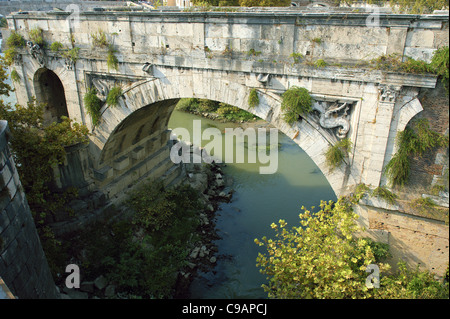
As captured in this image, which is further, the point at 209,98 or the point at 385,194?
the point at 209,98

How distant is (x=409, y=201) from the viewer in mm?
6113

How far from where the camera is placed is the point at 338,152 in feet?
20.7

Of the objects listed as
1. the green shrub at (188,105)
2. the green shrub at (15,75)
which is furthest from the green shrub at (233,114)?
the green shrub at (15,75)

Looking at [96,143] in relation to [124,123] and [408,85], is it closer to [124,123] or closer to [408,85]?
[124,123]

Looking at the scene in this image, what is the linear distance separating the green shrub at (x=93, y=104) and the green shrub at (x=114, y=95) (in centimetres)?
49

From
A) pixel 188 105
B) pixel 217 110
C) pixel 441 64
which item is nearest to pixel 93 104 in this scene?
pixel 441 64

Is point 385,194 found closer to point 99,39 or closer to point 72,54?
point 99,39

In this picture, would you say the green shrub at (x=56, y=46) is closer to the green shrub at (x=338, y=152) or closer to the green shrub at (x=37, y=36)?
the green shrub at (x=37, y=36)

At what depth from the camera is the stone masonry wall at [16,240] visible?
4.71 metres

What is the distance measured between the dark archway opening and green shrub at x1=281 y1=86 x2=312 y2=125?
6.91m

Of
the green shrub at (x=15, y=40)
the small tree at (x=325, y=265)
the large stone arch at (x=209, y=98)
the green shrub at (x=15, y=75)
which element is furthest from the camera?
the green shrub at (x=15, y=75)

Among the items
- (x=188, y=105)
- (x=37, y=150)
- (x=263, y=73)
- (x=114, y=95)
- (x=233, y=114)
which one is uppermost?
(x=263, y=73)

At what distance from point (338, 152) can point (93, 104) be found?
6037 millimetres

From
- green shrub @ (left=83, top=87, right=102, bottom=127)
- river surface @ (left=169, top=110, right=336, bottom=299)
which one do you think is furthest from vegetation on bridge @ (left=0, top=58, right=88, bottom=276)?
river surface @ (left=169, top=110, right=336, bottom=299)
